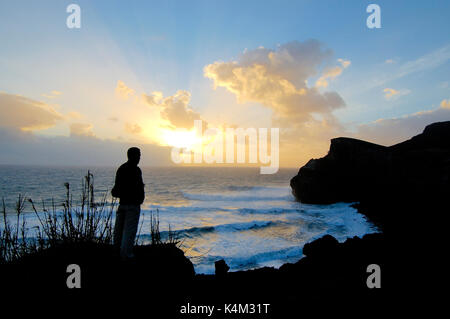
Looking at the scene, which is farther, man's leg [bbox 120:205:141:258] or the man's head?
the man's head

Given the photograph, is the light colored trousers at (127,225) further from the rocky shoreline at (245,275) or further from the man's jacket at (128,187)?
the rocky shoreline at (245,275)

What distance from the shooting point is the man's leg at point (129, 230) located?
15.0 ft

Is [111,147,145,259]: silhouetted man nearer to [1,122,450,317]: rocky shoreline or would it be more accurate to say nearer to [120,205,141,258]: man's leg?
[120,205,141,258]: man's leg

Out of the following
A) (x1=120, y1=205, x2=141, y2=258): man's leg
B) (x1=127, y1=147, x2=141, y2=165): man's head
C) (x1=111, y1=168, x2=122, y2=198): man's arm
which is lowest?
(x1=120, y1=205, x2=141, y2=258): man's leg

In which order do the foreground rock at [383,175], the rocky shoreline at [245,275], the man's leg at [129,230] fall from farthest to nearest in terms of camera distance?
the foreground rock at [383,175]
the man's leg at [129,230]
the rocky shoreline at [245,275]

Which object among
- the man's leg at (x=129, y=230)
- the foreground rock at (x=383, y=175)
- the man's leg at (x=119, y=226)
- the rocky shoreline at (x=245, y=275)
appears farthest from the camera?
the foreground rock at (x=383, y=175)

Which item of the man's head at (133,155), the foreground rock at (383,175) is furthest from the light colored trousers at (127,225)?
the foreground rock at (383,175)

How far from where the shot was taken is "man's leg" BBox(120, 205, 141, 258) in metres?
4.57

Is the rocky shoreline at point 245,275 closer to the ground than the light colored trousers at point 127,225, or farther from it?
closer to the ground

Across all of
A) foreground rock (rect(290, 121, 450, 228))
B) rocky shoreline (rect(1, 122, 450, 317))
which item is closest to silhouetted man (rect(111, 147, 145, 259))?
rocky shoreline (rect(1, 122, 450, 317))

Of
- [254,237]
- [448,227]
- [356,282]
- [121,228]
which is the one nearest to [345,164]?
[448,227]

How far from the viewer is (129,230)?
4.57 m

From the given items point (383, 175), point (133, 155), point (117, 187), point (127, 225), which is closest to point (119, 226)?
point (127, 225)
